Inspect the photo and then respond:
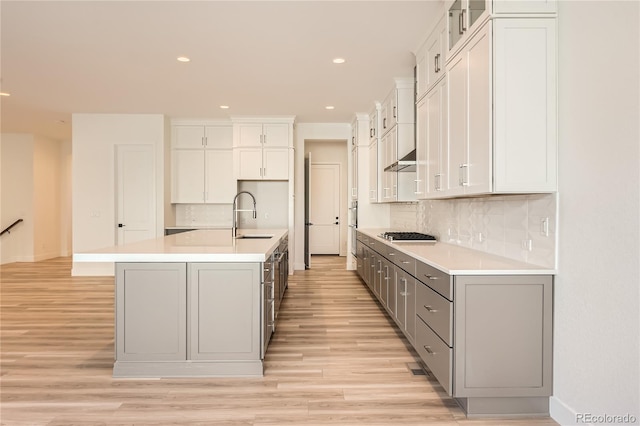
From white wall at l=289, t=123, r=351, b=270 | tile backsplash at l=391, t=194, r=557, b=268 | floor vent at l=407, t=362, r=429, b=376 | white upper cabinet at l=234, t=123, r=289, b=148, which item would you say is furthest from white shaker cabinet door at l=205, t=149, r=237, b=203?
floor vent at l=407, t=362, r=429, b=376

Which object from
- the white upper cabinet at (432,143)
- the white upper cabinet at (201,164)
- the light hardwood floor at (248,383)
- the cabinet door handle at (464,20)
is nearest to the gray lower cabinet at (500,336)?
the light hardwood floor at (248,383)

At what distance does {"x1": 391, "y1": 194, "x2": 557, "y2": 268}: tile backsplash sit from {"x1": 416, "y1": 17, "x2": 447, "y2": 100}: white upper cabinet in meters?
1.04

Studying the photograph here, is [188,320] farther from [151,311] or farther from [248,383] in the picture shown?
[248,383]

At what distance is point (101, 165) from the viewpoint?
6.48 meters

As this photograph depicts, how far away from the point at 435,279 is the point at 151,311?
1.89 meters

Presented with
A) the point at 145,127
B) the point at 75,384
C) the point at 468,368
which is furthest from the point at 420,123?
the point at 145,127

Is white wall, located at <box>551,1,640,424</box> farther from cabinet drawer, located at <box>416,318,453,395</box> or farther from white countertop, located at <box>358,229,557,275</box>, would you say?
cabinet drawer, located at <box>416,318,453,395</box>

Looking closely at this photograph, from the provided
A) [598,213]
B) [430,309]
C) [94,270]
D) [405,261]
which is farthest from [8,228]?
[598,213]

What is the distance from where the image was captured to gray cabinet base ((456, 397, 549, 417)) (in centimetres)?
224

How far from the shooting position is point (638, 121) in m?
1.65

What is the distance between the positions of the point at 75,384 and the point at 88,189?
15.3 feet

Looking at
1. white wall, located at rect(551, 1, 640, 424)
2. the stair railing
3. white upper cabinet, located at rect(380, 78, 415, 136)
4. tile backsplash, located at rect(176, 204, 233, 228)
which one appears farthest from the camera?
the stair railing

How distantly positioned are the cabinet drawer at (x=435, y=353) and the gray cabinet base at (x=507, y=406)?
177 mm

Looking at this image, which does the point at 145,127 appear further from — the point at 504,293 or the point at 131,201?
the point at 504,293
